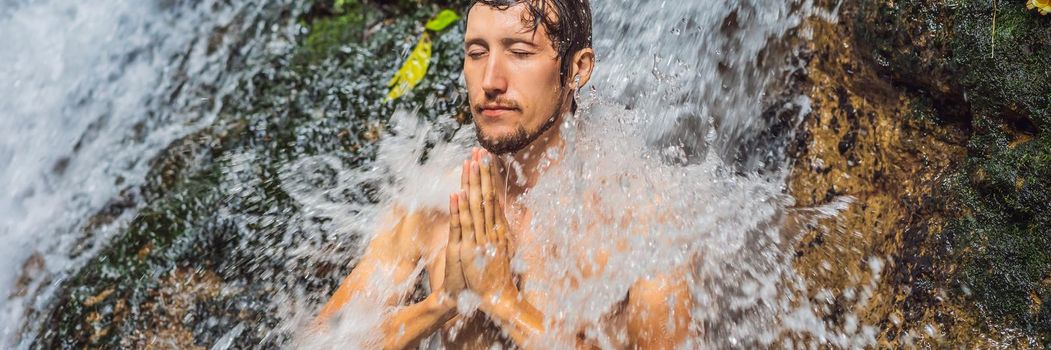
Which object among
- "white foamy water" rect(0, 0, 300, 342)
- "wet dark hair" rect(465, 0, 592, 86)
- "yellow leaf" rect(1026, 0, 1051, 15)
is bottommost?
"white foamy water" rect(0, 0, 300, 342)

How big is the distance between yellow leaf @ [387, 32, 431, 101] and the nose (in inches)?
70.4

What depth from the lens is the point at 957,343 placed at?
101 inches

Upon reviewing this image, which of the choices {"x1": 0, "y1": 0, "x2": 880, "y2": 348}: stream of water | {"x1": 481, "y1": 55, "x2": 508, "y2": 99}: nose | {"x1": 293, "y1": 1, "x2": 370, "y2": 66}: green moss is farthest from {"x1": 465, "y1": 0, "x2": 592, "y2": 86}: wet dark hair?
{"x1": 293, "y1": 1, "x2": 370, "y2": 66}: green moss

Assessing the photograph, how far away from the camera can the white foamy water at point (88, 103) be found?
13.6 ft

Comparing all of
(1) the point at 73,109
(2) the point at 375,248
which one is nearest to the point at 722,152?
(2) the point at 375,248

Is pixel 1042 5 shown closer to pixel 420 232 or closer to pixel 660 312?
pixel 660 312

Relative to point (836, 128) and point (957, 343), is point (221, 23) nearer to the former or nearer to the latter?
point (836, 128)

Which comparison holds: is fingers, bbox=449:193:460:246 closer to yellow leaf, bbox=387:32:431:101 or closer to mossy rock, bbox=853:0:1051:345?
mossy rock, bbox=853:0:1051:345

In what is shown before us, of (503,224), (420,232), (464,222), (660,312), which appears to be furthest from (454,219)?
(660,312)

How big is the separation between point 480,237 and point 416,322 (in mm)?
359

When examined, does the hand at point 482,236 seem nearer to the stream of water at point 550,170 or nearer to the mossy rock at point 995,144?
the stream of water at point 550,170

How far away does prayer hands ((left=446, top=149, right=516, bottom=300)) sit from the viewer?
2.40 meters

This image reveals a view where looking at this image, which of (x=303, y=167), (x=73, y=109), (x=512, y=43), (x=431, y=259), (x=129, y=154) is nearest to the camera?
(x=512, y=43)

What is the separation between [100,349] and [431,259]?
1.79 meters
